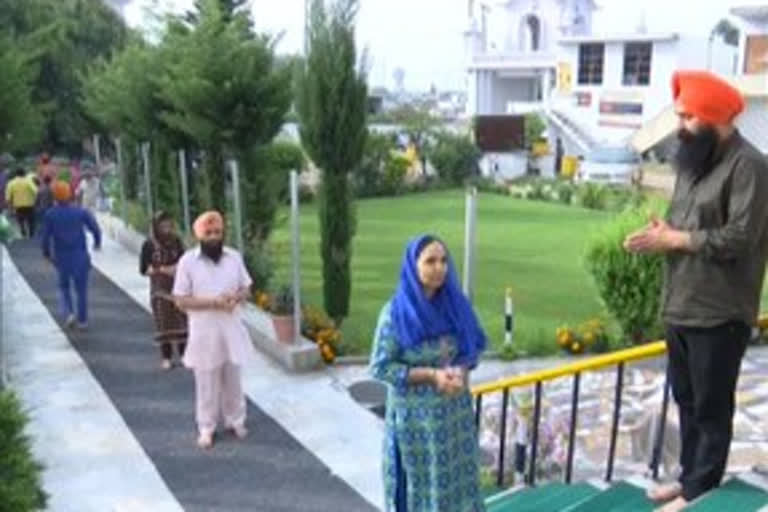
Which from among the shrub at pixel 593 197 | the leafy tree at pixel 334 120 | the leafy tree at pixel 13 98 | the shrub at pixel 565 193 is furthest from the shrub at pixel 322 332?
the shrub at pixel 565 193

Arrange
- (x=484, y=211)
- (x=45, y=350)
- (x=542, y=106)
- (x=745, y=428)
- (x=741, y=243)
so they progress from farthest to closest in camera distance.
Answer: (x=542, y=106), (x=484, y=211), (x=45, y=350), (x=745, y=428), (x=741, y=243)

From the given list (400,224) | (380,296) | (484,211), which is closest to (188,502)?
(380,296)

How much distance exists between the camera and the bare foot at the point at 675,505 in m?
3.46

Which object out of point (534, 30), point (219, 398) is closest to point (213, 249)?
point (219, 398)

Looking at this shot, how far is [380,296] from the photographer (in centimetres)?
1253

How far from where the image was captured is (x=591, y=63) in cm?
4272

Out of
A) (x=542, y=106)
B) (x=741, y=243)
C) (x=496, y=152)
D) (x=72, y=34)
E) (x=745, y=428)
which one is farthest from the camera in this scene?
(x=542, y=106)

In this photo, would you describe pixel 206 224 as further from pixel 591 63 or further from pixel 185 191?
pixel 591 63

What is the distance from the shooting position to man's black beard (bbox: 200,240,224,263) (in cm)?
612

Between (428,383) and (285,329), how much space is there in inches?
191

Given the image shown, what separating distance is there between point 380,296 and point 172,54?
4.47 m

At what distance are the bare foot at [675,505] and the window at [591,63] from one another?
134ft

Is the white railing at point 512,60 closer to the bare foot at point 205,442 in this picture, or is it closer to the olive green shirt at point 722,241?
the bare foot at point 205,442

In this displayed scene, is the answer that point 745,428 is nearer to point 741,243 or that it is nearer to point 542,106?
point 741,243
